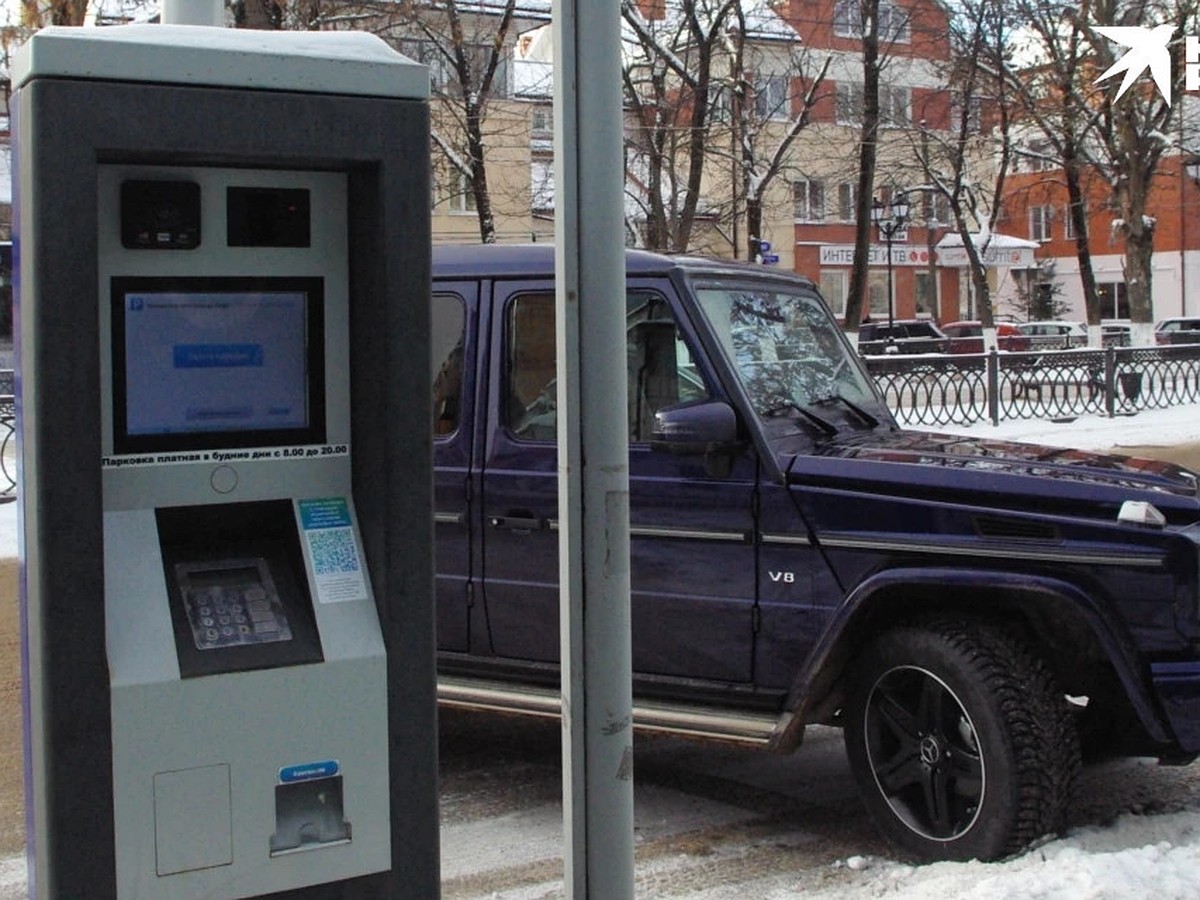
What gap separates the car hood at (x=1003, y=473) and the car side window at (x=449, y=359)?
4.76 feet

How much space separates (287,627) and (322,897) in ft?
1.80

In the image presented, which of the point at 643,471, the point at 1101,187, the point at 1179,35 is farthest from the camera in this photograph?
the point at 1101,187

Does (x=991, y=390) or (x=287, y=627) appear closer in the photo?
(x=287, y=627)

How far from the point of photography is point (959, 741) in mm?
4891

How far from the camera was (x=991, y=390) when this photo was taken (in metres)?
22.2

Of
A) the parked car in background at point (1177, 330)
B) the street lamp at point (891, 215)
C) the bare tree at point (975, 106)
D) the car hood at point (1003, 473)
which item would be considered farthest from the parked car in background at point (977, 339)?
the car hood at point (1003, 473)

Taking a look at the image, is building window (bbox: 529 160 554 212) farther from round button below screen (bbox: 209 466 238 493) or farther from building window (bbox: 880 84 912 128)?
round button below screen (bbox: 209 466 238 493)

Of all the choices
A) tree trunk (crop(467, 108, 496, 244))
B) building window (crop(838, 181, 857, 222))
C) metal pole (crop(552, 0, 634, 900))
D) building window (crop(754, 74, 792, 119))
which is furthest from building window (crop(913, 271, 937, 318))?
metal pole (crop(552, 0, 634, 900))

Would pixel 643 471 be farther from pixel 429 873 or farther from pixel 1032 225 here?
pixel 1032 225

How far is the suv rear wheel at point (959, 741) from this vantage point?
4707 mm

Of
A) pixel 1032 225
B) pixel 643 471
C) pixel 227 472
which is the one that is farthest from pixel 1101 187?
pixel 227 472

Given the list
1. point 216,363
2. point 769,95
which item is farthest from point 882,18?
point 216,363

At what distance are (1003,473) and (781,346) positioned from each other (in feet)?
3.88

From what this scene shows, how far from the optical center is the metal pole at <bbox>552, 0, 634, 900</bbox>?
3.24 meters
